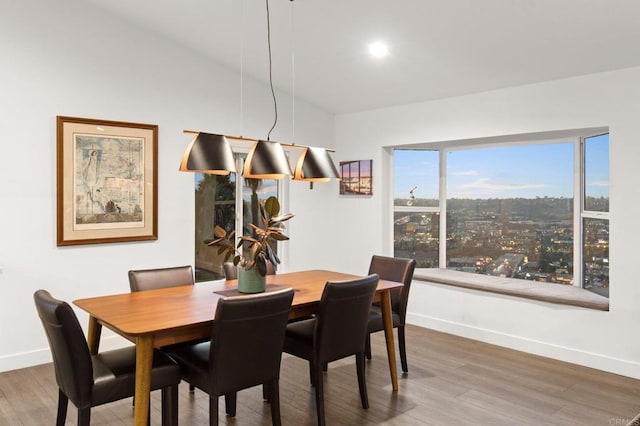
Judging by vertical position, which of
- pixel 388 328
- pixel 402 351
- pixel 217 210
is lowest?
pixel 402 351

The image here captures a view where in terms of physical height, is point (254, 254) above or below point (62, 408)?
above

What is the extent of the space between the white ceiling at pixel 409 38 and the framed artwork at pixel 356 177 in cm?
92

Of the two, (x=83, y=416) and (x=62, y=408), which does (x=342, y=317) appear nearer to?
(x=83, y=416)

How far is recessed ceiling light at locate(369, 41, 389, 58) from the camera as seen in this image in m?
4.11

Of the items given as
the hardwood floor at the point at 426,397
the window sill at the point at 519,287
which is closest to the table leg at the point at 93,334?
the hardwood floor at the point at 426,397

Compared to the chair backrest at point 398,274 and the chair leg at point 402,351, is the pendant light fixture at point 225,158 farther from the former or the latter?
the chair leg at point 402,351

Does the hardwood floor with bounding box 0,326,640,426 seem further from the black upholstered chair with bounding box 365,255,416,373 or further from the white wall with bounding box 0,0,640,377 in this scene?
the white wall with bounding box 0,0,640,377

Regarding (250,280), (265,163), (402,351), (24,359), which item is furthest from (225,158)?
(24,359)

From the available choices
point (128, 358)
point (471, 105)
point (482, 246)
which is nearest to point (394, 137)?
point (471, 105)

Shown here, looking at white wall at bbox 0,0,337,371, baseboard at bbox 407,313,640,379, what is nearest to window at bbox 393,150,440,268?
baseboard at bbox 407,313,640,379

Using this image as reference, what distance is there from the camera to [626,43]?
3.45 metres

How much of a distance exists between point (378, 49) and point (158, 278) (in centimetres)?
259

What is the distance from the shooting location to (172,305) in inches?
113

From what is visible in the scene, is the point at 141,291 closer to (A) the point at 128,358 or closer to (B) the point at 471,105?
(A) the point at 128,358
